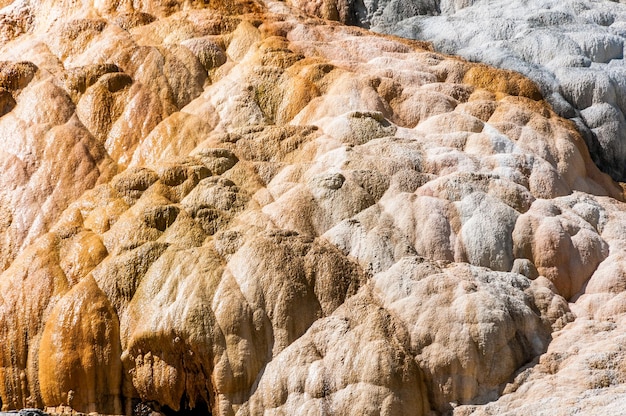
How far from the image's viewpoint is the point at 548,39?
415 inches

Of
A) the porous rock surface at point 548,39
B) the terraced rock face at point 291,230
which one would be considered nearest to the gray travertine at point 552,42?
the porous rock surface at point 548,39

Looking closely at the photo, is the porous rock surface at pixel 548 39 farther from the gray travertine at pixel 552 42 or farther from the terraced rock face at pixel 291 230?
the terraced rock face at pixel 291 230

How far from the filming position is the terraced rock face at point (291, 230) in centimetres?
734

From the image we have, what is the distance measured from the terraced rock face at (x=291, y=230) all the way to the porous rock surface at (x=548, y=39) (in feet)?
1.38

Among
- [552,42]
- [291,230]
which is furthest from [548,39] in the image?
[291,230]

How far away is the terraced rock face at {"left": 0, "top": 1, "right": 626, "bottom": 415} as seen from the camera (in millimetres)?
7340

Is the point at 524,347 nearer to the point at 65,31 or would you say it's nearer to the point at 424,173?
the point at 424,173

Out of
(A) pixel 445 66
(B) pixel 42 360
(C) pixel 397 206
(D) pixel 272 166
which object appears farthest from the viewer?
(A) pixel 445 66

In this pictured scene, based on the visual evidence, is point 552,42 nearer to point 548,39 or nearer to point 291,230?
point 548,39

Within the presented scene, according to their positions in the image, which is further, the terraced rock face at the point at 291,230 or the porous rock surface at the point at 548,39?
the porous rock surface at the point at 548,39

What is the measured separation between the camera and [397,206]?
27.3 feet

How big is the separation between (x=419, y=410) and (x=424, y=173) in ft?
8.25

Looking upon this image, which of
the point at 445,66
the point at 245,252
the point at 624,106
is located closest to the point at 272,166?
the point at 245,252

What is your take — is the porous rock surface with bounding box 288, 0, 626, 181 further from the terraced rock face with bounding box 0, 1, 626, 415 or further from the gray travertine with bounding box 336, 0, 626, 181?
the terraced rock face with bounding box 0, 1, 626, 415
